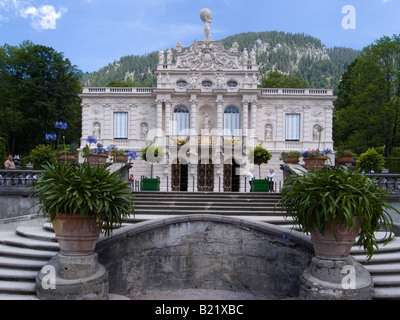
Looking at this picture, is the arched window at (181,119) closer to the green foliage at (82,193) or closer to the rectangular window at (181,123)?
the rectangular window at (181,123)

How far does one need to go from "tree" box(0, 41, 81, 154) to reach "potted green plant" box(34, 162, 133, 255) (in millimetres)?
36342

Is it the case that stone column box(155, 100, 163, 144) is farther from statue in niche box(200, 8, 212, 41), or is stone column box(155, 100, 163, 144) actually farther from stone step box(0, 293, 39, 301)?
stone step box(0, 293, 39, 301)

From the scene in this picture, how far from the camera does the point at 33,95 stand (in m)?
40.2

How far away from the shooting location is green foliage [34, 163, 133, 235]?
601 cm

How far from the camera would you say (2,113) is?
39000mm

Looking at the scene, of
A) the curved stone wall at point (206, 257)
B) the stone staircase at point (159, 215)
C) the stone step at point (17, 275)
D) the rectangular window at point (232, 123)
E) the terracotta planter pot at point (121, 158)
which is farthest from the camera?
the rectangular window at point (232, 123)

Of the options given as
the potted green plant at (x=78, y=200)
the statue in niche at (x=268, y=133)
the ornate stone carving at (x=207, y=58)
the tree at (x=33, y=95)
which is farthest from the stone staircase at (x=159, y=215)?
the tree at (x=33, y=95)

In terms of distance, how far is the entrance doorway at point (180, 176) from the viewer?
101ft

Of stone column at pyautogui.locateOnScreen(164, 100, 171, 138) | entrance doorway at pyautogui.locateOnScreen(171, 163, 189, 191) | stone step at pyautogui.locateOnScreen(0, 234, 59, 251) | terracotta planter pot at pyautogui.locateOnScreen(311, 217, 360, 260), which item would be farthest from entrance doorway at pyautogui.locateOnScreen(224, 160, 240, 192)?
terracotta planter pot at pyautogui.locateOnScreen(311, 217, 360, 260)

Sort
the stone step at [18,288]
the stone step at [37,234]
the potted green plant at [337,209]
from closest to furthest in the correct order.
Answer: the potted green plant at [337,209] → the stone step at [18,288] → the stone step at [37,234]

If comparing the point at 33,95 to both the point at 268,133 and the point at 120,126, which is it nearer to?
the point at 120,126

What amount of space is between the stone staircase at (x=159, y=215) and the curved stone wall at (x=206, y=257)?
2.93 feet
